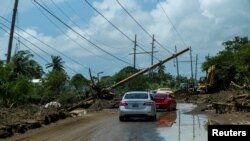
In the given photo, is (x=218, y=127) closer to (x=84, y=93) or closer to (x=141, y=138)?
(x=141, y=138)

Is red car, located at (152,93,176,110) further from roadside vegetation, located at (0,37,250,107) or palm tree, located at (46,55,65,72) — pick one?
palm tree, located at (46,55,65,72)

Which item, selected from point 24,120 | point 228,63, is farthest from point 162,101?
point 228,63

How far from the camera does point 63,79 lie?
251 ft

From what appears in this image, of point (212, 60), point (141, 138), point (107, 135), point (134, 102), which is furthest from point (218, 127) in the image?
point (212, 60)

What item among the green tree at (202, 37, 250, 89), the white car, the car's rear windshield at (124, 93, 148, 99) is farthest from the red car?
the green tree at (202, 37, 250, 89)

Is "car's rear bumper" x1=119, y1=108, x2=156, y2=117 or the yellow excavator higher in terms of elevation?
the yellow excavator

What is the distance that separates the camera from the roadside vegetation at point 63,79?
119ft

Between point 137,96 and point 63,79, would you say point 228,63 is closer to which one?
point 63,79

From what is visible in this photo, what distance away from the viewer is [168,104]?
133 ft

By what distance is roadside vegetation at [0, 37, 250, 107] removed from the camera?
36.2 meters

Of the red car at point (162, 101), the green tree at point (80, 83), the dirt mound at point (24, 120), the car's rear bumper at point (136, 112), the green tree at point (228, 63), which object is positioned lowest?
the dirt mound at point (24, 120)

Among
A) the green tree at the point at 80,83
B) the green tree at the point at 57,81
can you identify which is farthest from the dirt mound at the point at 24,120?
the green tree at the point at 57,81

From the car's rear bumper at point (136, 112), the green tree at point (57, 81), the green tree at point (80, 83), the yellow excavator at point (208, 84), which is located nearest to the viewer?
the car's rear bumper at point (136, 112)

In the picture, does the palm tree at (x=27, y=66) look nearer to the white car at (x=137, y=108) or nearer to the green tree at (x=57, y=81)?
the green tree at (x=57, y=81)
